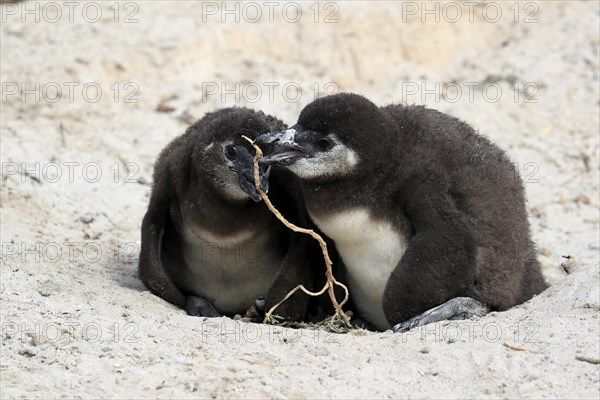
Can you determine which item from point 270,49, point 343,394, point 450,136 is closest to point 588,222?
point 450,136

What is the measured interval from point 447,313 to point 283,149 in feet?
5.13

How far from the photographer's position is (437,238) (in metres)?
→ 7.05

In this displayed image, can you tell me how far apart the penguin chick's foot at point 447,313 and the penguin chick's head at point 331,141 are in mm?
1085

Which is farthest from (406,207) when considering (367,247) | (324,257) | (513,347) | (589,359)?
(589,359)

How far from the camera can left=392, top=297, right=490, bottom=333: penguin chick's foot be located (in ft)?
23.4

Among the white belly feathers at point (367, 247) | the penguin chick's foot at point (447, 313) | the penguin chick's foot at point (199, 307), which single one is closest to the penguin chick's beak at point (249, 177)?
the white belly feathers at point (367, 247)

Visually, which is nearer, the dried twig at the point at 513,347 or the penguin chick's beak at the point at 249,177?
the dried twig at the point at 513,347

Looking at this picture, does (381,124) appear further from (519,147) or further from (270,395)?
(519,147)

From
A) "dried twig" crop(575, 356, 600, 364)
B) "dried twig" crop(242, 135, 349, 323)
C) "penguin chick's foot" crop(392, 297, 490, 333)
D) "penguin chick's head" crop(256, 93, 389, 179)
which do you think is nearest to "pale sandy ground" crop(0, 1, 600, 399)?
"dried twig" crop(575, 356, 600, 364)

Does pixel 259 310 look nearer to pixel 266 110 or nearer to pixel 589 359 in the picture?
pixel 589 359

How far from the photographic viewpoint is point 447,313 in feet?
23.5

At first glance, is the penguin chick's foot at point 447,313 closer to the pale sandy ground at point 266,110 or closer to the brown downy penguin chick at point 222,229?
the pale sandy ground at point 266,110

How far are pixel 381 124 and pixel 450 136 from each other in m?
0.61

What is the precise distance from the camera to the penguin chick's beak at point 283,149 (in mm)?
7202
